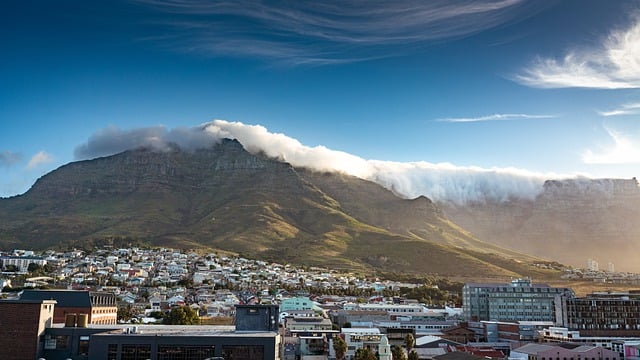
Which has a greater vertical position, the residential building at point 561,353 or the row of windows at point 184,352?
the row of windows at point 184,352

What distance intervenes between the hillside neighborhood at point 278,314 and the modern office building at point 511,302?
0.19 meters

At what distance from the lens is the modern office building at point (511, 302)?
118312mm

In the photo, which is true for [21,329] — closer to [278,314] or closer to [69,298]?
[278,314]

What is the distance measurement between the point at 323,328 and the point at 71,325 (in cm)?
4994

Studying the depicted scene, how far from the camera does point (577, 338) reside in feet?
303

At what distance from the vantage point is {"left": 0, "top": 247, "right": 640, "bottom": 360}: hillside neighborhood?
50219 millimetres

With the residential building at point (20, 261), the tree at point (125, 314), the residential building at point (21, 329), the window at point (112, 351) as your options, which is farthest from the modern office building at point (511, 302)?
the residential building at point (20, 261)

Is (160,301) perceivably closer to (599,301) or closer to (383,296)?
(383,296)

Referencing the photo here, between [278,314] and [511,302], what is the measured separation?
73820mm

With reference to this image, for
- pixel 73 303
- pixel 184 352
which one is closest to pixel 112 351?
pixel 184 352

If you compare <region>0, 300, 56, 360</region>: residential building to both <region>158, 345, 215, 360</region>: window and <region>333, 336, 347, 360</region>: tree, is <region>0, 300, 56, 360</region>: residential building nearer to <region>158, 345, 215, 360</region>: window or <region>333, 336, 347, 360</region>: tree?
<region>158, 345, 215, 360</region>: window

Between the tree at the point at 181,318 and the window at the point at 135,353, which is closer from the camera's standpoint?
the window at the point at 135,353

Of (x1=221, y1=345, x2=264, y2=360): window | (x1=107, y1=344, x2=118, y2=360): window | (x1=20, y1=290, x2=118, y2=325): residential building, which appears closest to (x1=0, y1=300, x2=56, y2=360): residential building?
(x1=107, y1=344, x2=118, y2=360): window

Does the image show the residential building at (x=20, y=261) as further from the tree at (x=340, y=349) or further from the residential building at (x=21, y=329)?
the residential building at (x=21, y=329)
